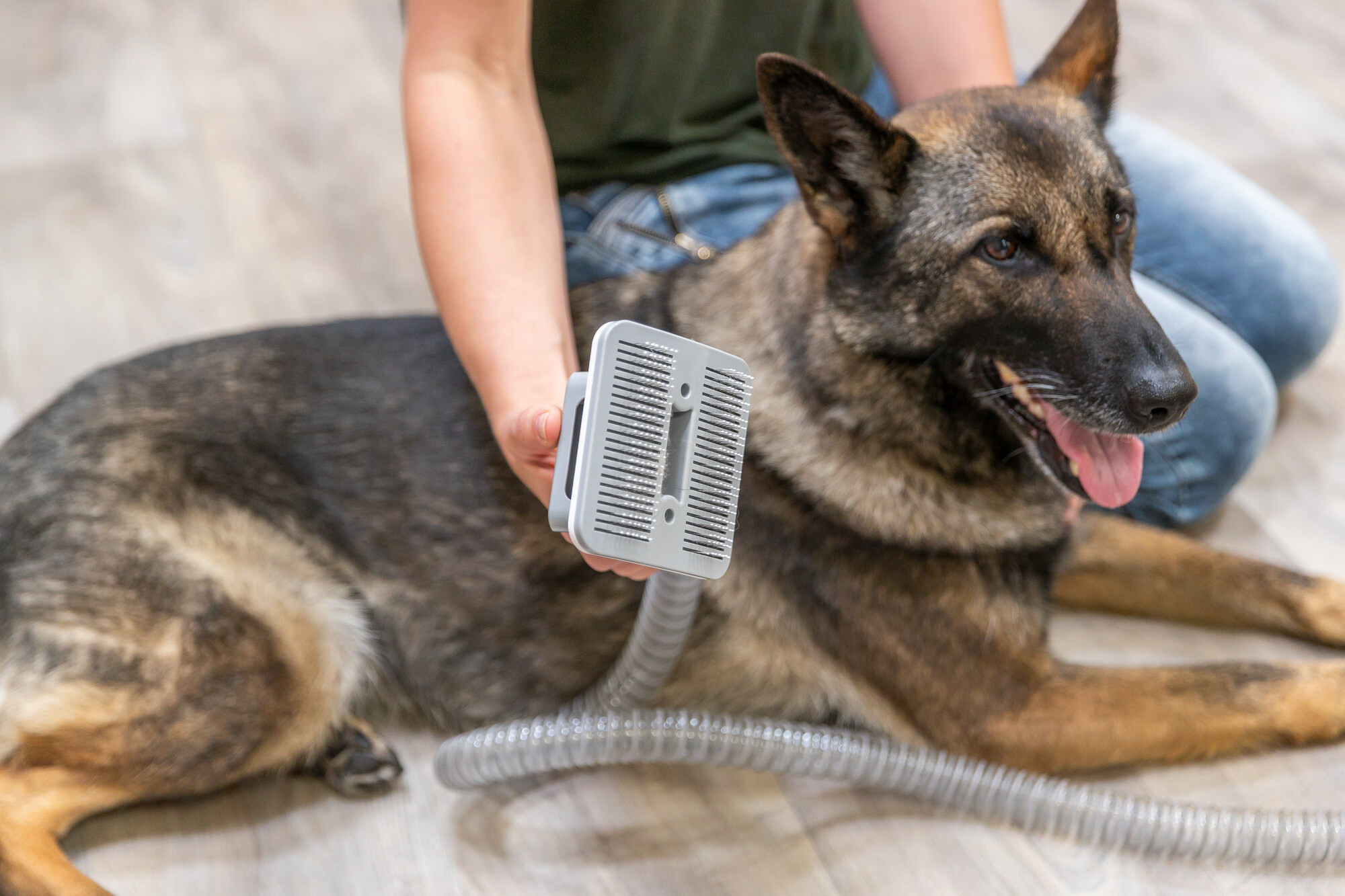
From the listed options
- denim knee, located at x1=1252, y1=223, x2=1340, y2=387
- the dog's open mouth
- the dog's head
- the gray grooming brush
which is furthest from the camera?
denim knee, located at x1=1252, y1=223, x2=1340, y2=387

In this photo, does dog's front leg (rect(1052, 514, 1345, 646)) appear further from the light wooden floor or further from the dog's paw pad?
the dog's paw pad

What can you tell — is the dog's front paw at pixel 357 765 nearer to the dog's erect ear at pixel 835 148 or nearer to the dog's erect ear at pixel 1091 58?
the dog's erect ear at pixel 835 148

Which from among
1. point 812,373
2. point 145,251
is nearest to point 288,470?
point 812,373

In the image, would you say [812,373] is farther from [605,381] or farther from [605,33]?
[605,33]

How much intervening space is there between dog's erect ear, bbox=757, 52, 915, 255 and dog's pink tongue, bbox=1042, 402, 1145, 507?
0.34m

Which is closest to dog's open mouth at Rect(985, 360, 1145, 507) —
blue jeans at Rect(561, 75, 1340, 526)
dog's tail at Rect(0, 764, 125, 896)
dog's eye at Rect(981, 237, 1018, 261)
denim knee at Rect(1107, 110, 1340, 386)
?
dog's eye at Rect(981, 237, 1018, 261)

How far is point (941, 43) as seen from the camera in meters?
1.81

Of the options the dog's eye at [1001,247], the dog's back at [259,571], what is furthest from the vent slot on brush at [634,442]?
the dog's back at [259,571]

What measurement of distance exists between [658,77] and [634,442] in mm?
1006

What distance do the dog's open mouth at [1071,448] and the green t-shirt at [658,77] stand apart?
29.5 inches

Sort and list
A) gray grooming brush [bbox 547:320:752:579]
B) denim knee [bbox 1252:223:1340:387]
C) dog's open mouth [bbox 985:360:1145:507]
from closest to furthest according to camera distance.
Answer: gray grooming brush [bbox 547:320:752:579] → dog's open mouth [bbox 985:360:1145:507] → denim knee [bbox 1252:223:1340:387]

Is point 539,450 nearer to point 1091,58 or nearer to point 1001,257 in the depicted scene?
point 1001,257

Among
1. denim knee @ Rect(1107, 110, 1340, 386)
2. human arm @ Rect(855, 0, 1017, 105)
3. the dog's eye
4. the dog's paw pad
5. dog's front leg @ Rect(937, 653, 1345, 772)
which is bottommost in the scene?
the dog's paw pad

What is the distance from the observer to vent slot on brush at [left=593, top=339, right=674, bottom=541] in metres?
0.98
